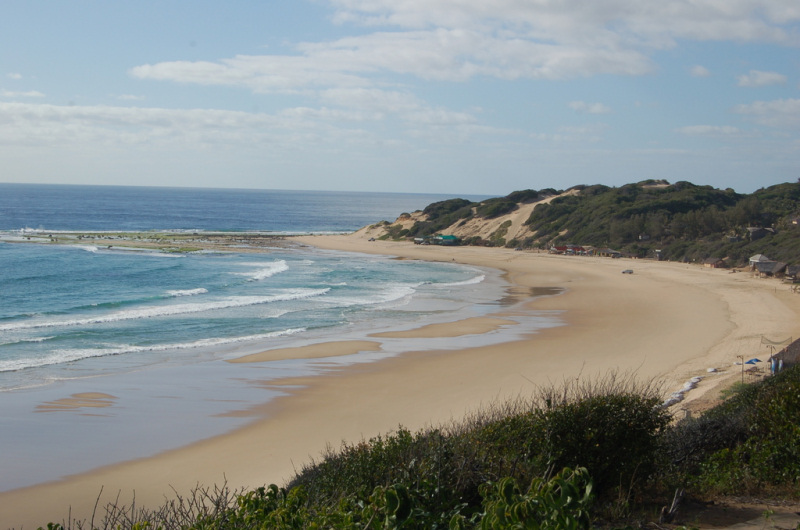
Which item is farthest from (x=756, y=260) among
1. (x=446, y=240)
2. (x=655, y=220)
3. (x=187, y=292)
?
(x=187, y=292)

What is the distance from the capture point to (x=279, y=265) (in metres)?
47.5

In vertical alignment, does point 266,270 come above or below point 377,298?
above

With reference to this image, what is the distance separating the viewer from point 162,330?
24031 millimetres

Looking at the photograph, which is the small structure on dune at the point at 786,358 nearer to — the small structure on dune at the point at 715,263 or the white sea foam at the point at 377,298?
the white sea foam at the point at 377,298

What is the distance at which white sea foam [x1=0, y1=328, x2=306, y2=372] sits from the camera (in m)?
18.7

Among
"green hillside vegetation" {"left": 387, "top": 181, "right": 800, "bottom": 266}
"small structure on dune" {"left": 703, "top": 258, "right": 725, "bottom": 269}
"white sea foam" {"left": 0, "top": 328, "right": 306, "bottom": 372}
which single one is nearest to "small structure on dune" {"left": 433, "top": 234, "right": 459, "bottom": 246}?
"green hillside vegetation" {"left": 387, "top": 181, "right": 800, "bottom": 266}

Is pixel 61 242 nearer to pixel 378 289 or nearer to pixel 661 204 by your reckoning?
pixel 378 289

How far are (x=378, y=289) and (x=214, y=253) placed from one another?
22.9 meters

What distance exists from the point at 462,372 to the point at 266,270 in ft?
91.2

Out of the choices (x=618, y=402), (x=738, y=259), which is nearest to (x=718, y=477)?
(x=618, y=402)

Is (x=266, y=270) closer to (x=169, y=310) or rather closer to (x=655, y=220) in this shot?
(x=169, y=310)

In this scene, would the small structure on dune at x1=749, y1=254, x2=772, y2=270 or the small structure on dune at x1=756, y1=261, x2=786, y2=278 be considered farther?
the small structure on dune at x1=749, y1=254, x2=772, y2=270

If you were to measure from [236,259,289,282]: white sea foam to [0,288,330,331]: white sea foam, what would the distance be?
5981mm

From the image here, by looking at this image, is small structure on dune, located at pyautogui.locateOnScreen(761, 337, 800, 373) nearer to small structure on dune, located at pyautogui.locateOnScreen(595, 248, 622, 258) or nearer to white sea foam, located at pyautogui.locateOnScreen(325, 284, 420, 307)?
white sea foam, located at pyautogui.locateOnScreen(325, 284, 420, 307)
